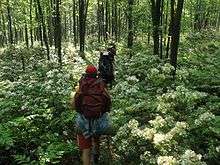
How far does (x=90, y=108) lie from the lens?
806cm

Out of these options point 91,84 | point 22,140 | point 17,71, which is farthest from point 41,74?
point 91,84

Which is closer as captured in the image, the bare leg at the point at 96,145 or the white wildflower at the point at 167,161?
the white wildflower at the point at 167,161

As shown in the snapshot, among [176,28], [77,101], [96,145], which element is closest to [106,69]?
[176,28]

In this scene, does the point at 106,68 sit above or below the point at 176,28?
below

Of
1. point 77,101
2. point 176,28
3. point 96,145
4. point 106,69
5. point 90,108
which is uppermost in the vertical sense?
point 176,28

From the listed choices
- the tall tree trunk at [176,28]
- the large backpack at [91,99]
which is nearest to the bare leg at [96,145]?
the large backpack at [91,99]

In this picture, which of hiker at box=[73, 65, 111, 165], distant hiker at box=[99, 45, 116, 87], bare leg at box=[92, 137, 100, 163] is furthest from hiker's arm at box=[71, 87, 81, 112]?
distant hiker at box=[99, 45, 116, 87]

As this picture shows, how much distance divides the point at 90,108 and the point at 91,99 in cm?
18

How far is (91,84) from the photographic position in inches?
320

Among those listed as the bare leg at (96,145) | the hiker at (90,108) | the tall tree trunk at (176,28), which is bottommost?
the bare leg at (96,145)

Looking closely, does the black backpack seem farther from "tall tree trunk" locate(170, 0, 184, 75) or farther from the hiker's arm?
the hiker's arm

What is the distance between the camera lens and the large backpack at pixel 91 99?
8055 mm

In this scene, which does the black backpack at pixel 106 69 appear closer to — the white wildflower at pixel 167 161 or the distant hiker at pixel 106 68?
the distant hiker at pixel 106 68

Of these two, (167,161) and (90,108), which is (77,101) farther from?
(167,161)
